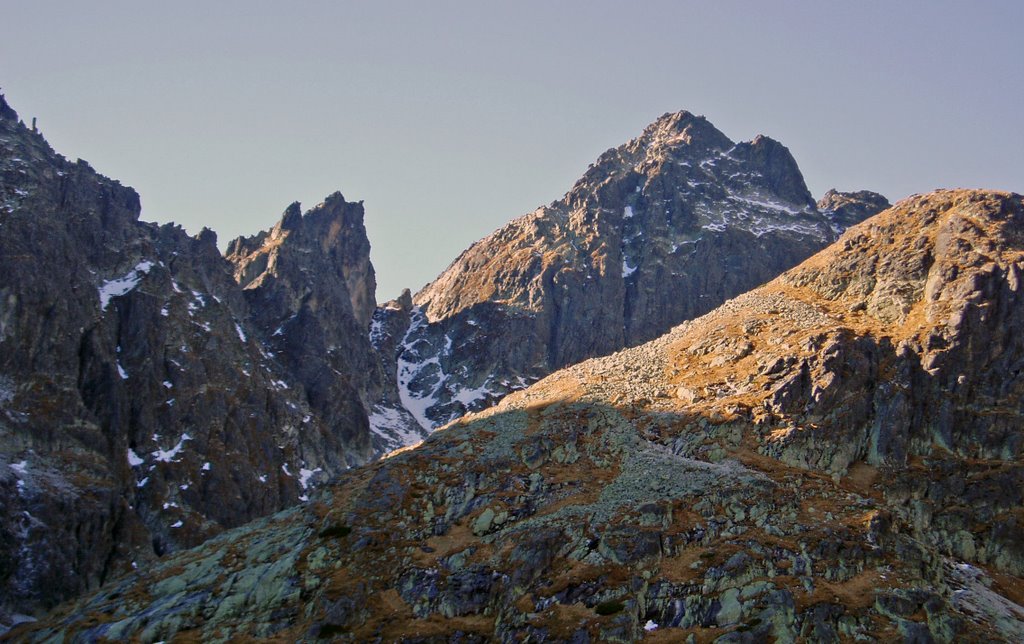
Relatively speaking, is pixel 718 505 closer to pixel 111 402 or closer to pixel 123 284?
pixel 111 402

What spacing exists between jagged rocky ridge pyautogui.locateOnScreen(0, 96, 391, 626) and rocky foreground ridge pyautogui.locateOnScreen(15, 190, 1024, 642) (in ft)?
132

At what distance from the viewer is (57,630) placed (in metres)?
88.2

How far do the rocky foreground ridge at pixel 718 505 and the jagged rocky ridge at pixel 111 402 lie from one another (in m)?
40.3

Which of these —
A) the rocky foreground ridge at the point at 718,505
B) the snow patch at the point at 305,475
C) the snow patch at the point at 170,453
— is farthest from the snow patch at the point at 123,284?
the rocky foreground ridge at the point at 718,505

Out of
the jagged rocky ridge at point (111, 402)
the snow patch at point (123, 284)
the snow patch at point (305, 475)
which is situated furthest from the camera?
→ the snow patch at point (305, 475)

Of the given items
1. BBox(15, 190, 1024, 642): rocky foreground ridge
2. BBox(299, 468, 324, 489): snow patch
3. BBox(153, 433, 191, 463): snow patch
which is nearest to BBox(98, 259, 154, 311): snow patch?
BBox(153, 433, 191, 463): snow patch

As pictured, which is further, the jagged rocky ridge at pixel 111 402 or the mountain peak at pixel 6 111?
the mountain peak at pixel 6 111

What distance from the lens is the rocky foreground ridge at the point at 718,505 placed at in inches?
2771

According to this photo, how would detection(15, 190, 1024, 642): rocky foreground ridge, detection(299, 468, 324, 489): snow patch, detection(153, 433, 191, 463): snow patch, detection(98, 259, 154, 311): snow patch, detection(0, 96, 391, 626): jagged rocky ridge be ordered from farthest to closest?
detection(299, 468, 324, 489): snow patch < detection(98, 259, 154, 311): snow patch < detection(153, 433, 191, 463): snow patch < detection(0, 96, 391, 626): jagged rocky ridge < detection(15, 190, 1024, 642): rocky foreground ridge

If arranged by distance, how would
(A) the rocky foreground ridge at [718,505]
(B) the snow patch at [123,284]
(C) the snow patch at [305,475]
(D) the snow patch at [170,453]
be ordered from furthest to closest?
(C) the snow patch at [305,475] → (B) the snow patch at [123,284] → (D) the snow patch at [170,453] → (A) the rocky foreground ridge at [718,505]

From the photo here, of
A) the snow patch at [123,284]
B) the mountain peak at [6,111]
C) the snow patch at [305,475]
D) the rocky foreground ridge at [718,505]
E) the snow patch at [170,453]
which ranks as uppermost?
the mountain peak at [6,111]

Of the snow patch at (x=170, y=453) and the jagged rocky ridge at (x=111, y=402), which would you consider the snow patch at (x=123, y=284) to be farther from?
the snow patch at (x=170, y=453)

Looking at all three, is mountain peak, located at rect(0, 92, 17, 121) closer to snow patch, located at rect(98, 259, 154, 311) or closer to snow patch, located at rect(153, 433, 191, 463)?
snow patch, located at rect(98, 259, 154, 311)

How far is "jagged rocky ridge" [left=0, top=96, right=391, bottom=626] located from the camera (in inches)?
5231
